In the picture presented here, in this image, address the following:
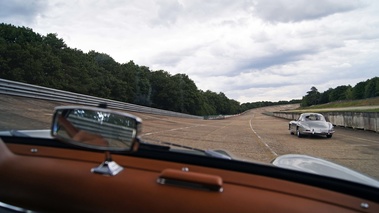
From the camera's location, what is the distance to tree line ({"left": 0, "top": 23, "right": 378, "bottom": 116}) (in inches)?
1898

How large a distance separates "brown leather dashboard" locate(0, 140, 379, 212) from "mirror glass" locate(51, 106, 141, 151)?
0.58ft

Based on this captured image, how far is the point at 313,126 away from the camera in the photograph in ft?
62.3

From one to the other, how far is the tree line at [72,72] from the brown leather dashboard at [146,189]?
25023 mm

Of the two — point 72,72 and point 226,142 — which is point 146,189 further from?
point 72,72

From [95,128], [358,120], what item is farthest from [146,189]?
[358,120]

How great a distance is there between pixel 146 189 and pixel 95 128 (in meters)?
0.43

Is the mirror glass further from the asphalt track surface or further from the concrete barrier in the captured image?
the concrete barrier

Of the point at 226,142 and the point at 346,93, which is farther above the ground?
the point at 346,93

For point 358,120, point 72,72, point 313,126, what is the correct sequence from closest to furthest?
point 313,126 < point 358,120 < point 72,72

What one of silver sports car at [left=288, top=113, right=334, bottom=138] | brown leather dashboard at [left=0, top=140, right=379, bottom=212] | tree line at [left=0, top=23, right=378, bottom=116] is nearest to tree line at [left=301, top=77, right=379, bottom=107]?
tree line at [left=0, top=23, right=378, bottom=116]

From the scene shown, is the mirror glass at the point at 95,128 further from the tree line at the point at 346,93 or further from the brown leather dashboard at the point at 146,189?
the tree line at the point at 346,93

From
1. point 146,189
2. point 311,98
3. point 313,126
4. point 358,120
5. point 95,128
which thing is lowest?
point 313,126

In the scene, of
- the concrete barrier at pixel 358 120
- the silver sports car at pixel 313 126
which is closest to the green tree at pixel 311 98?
the concrete barrier at pixel 358 120

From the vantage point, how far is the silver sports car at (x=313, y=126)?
1875cm
